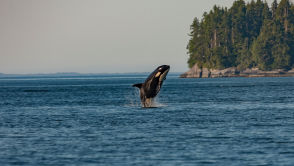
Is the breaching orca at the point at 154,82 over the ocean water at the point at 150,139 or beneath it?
over

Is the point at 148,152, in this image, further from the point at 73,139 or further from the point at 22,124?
the point at 22,124

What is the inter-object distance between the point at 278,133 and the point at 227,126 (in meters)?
5.05

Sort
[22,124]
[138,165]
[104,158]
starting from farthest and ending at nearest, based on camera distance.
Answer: [22,124] < [104,158] < [138,165]

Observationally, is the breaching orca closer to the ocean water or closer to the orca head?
the orca head

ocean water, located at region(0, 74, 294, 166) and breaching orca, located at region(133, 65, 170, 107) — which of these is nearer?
ocean water, located at region(0, 74, 294, 166)

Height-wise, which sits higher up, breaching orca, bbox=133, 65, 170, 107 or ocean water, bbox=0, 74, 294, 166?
breaching orca, bbox=133, 65, 170, 107

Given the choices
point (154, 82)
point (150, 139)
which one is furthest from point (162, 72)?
point (150, 139)

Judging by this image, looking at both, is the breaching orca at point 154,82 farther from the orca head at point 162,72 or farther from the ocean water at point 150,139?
the ocean water at point 150,139

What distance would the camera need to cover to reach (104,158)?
1123 inches

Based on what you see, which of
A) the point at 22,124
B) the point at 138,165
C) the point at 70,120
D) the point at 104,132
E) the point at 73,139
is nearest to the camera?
the point at 138,165

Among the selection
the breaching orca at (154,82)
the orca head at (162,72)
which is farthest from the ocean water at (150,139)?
the orca head at (162,72)

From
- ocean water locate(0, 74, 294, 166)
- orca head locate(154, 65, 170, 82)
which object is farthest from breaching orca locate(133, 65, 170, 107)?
ocean water locate(0, 74, 294, 166)

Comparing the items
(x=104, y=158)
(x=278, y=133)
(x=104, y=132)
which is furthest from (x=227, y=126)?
(x=104, y=158)

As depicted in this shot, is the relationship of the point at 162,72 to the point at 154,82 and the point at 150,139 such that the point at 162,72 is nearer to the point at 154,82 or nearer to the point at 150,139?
the point at 154,82
